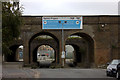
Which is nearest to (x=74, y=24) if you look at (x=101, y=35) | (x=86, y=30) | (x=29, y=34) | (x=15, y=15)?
(x=86, y=30)

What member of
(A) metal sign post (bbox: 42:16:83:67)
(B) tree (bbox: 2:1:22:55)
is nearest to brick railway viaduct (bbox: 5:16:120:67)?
(A) metal sign post (bbox: 42:16:83:67)

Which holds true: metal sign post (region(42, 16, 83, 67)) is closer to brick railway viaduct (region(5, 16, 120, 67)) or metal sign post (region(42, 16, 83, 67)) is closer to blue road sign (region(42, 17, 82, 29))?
blue road sign (region(42, 17, 82, 29))

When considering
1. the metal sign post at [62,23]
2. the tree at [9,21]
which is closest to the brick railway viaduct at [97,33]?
the metal sign post at [62,23]

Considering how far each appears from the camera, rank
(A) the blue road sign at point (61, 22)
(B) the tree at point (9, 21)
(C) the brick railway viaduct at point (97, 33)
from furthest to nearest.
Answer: (C) the brick railway viaduct at point (97, 33) < (A) the blue road sign at point (61, 22) < (B) the tree at point (9, 21)

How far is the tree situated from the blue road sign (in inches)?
768

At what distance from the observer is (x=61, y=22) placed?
31.8 meters

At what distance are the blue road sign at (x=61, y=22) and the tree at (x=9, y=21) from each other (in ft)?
64.0

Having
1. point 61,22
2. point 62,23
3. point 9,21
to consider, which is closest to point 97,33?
point 62,23

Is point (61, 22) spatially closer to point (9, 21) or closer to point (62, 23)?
point (62, 23)

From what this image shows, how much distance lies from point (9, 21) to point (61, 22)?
2053 cm

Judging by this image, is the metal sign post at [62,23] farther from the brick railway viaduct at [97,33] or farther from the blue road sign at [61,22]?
the brick railway viaduct at [97,33]

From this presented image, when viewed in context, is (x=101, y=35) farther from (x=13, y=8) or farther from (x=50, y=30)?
(x=13, y=8)

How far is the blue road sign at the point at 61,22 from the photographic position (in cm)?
3178

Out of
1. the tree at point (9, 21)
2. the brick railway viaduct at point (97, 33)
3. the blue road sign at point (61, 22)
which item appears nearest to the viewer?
the tree at point (9, 21)
